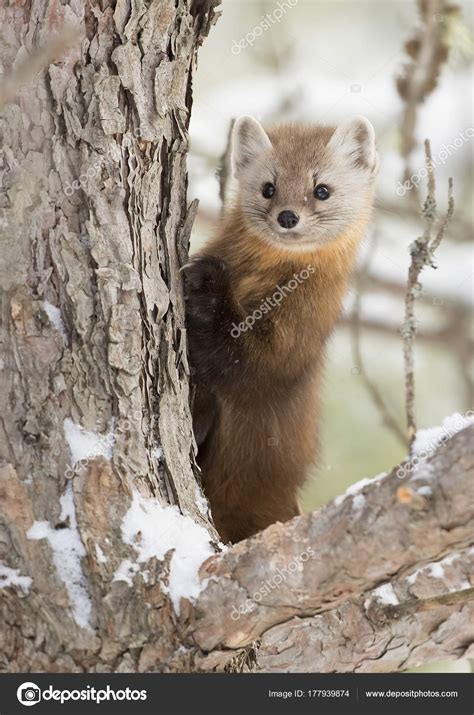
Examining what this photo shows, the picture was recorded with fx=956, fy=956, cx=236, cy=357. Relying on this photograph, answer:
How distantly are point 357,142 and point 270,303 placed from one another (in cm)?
112

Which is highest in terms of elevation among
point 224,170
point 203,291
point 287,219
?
point 224,170

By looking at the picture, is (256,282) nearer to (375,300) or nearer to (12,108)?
(12,108)

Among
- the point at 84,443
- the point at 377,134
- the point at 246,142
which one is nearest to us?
the point at 84,443

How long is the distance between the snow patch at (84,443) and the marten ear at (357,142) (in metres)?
2.36

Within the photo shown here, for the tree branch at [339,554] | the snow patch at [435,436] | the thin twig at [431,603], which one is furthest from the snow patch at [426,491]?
the thin twig at [431,603]

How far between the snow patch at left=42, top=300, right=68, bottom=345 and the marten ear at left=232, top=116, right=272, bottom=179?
6.67 ft

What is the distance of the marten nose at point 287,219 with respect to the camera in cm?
456

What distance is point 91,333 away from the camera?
324cm

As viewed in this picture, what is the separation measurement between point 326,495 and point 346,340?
1.15m

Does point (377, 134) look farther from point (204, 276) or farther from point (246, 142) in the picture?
point (204, 276)

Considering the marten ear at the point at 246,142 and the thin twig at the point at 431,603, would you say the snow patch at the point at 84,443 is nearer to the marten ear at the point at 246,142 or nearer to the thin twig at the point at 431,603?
the thin twig at the point at 431,603

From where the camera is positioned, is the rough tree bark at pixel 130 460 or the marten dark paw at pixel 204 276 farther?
the marten dark paw at pixel 204 276

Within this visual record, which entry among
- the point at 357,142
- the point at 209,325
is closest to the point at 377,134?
the point at 357,142

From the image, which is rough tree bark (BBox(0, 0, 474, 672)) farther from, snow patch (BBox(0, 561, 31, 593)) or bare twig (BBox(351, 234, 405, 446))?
bare twig (BBox(351, 234, 405, 446))
